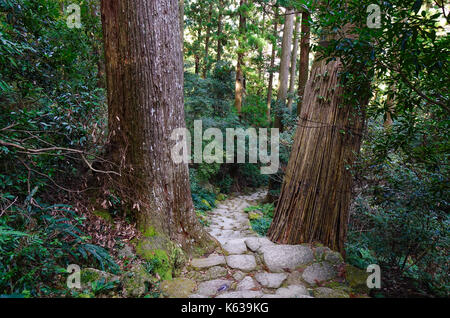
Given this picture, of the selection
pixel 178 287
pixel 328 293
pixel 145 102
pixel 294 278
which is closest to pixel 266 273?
pixel 294 278

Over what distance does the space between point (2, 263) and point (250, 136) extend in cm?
→ 779

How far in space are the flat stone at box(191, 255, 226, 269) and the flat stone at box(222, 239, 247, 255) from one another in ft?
0.73

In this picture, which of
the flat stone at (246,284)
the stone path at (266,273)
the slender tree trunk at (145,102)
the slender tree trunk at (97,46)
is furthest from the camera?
the slender tree trunk at (97,46)

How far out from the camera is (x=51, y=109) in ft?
7.83

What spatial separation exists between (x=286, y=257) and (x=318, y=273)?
0.37m

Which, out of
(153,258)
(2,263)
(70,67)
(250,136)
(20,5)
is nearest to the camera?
(2,263)

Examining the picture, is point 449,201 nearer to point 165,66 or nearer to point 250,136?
point 165,66

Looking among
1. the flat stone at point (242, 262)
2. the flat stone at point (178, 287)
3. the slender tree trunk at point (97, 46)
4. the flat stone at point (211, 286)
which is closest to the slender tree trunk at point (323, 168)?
the flat stone at point (242, 262)

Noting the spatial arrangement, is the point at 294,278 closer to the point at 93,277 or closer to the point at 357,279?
the point at 357,279

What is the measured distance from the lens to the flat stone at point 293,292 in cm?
198

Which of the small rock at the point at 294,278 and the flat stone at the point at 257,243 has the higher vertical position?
the small rock at the point at 294,278

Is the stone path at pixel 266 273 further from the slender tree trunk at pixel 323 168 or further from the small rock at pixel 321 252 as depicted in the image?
the slender tree trunk at pixel 323 168

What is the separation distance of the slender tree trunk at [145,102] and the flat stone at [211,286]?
558 mm

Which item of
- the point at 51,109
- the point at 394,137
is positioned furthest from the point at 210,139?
the point at 394,137
